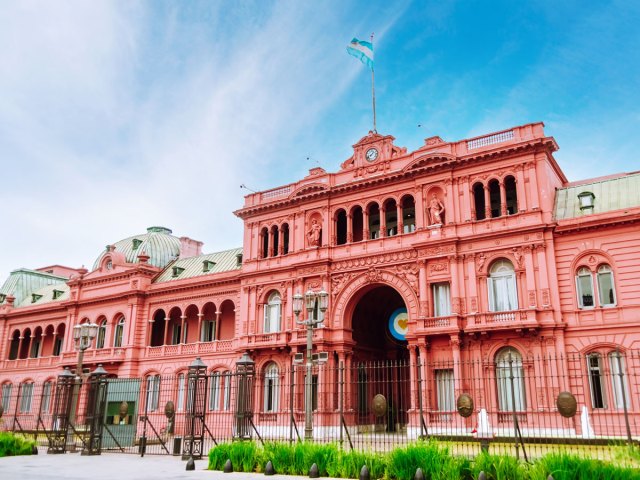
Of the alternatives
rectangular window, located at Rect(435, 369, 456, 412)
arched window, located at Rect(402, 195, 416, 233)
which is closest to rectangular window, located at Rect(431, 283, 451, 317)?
rectangular window, located at Rect(435, 369, 456, 412)

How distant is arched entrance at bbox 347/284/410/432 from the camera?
3662cm

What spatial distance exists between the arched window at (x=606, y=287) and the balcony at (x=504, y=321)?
3.40m

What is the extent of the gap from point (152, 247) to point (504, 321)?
3501 centimetres

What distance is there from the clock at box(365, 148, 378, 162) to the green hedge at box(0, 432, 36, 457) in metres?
24.4

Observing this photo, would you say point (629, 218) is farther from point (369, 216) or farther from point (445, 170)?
point (369, 216)

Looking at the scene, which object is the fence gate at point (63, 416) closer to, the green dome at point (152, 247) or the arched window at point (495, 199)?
the arched window at point (495, 199)

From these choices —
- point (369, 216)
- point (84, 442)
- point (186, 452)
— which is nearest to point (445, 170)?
point (369, 216)

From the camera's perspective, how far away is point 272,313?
132 feet

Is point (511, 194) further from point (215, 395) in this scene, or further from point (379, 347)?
point (215, 395)

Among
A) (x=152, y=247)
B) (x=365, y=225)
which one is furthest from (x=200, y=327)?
(x=365, y=225)

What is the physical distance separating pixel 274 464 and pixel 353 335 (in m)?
20.9

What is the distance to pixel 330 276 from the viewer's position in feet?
123

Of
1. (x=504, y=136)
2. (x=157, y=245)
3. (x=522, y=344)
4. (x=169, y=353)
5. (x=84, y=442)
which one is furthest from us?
(x=157, y=245)

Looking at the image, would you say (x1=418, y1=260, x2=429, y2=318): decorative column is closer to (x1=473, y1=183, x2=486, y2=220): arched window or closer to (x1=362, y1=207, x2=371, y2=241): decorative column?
(x1=362, y1=207, x2=371, y2=241): decorative column
